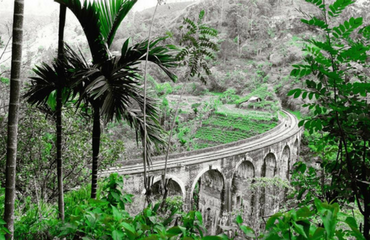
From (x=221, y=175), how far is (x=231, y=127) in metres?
13.5

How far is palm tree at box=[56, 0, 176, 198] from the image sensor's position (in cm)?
284

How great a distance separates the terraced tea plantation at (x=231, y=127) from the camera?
27.5 meters

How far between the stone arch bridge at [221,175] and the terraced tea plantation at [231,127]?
5.75m

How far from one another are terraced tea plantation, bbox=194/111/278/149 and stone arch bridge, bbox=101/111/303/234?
5752mm

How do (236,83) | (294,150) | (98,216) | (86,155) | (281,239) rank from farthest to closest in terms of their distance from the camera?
(236,83)
(294,150)
(86,155)
(98,216)
(281,239)

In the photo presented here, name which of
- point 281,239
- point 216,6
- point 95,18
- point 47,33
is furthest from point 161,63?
point 47,33

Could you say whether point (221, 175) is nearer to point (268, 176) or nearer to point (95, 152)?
point (268, 176)

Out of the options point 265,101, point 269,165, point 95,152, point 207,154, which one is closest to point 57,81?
point 95,152

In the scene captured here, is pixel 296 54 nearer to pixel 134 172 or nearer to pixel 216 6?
pixel 216 6

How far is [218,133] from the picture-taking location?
1115 inches

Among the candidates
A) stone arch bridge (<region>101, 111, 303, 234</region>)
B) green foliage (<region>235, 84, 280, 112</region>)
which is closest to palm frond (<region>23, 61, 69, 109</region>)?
stone arch bridge (<region>101, 111, 303, 234</region>)

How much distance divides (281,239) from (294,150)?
2535 centimetres

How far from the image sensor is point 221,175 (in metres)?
15.6

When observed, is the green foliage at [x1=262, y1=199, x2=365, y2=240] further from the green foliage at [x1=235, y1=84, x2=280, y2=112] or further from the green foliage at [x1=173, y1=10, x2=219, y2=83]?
the green foliage at [x1=235, y1=84, x2=280, y2=112]
